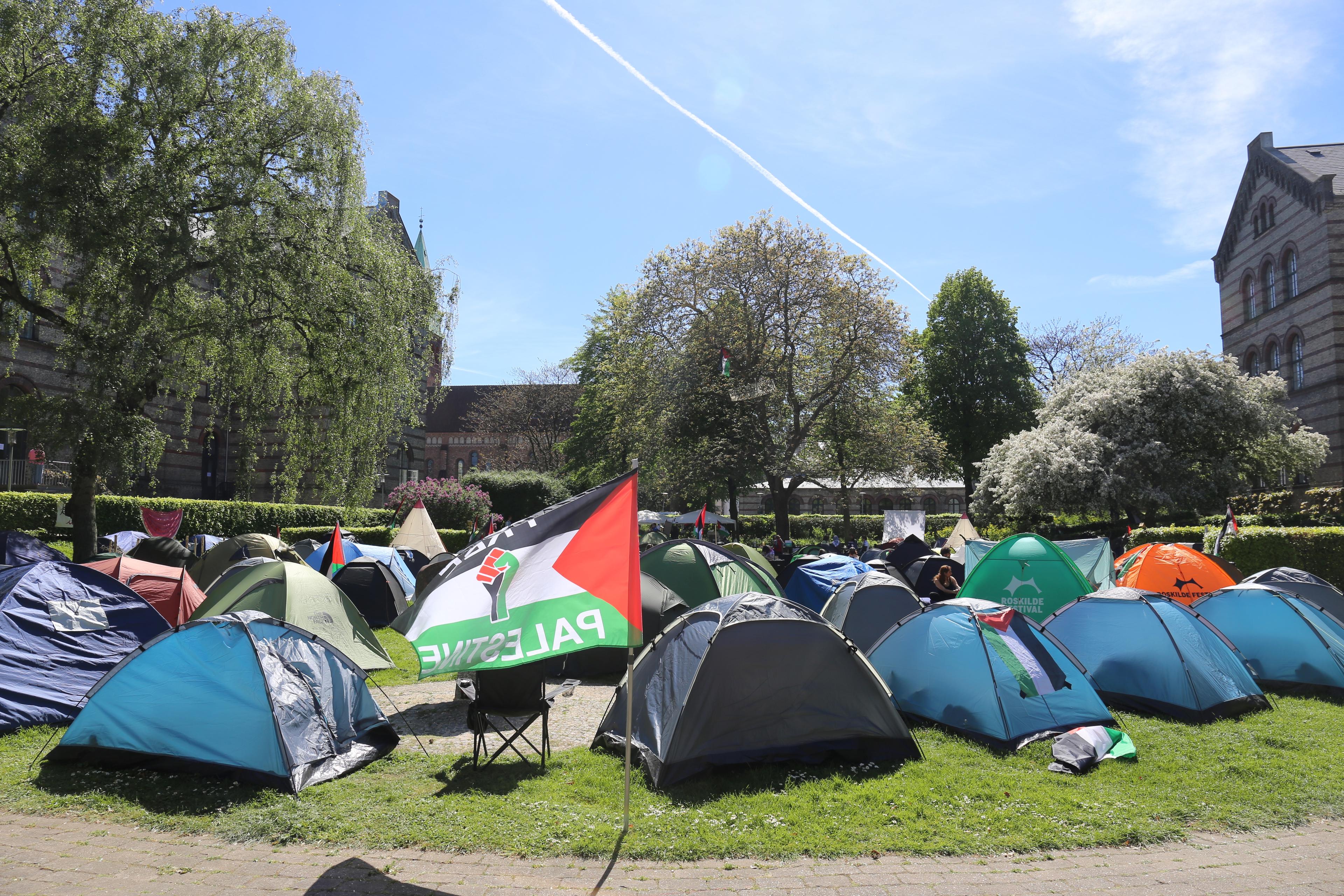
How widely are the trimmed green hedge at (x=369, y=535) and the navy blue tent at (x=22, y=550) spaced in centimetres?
1080

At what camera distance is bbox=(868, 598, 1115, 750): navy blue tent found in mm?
7848

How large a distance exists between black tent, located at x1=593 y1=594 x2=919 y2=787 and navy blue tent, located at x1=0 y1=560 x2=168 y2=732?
6008mm

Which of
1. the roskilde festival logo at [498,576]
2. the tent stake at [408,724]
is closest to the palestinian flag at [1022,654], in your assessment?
the roskilde festival logo at [498,576]

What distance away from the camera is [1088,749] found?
725 centimetres

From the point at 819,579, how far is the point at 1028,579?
149 inches

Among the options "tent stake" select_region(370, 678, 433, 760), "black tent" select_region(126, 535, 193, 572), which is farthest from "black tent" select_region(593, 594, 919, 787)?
"black tent" select_region(126, 535, 193, 572)

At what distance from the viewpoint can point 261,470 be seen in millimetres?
34750

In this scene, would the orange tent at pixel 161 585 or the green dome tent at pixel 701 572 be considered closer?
the orange tent at pixel 161 585

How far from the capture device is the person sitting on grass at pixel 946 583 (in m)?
12.2

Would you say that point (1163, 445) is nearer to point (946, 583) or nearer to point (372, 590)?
point (946, 583)

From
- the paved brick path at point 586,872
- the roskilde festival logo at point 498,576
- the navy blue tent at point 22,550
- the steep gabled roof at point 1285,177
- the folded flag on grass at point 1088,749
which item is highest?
the steep gabled roof at point 1285,177

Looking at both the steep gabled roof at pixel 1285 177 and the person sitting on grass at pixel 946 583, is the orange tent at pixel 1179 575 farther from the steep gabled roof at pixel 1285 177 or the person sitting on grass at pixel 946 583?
the steep gabled roof at pixel 1285 177

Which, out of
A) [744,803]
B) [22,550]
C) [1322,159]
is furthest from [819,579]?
[1322,159]

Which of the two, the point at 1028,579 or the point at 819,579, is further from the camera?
the point at 819,579
